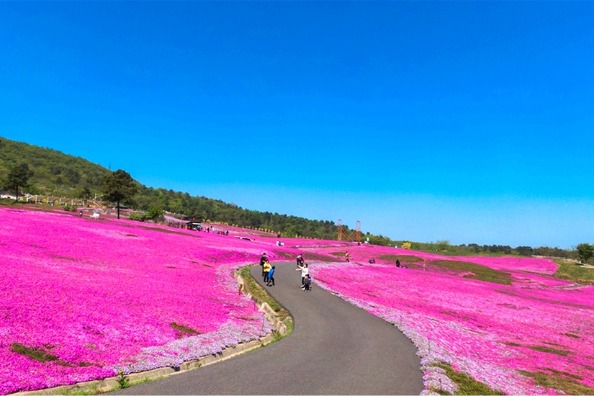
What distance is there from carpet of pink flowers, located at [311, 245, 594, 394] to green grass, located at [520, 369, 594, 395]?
21 cm

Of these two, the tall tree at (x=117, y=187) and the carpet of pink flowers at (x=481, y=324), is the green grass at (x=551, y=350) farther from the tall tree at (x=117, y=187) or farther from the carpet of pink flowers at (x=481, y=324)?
the tall tree at (x=117, y=187)

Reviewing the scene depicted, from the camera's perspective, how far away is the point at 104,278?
78.9ft

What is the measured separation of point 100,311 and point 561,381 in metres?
21.5

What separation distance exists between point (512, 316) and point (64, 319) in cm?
3616

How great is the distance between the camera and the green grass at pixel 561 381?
17.3 metres

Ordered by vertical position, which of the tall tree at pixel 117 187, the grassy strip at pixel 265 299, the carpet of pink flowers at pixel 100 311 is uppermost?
the tall tree at pixel 117 187

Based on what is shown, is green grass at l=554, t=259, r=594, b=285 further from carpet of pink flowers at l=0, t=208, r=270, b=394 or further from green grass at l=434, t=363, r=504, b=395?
green grass at l=434, t=363, r=504, b=395

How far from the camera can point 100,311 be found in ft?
55.8

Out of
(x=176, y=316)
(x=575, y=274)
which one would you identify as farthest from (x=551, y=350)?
(x=575, y=274)

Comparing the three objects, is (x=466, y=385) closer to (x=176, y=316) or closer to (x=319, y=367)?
(x=319, y=367)

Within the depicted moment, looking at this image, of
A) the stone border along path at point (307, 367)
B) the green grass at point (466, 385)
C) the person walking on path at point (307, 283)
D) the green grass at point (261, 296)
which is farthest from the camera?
the person walking on path at point (307, 283)

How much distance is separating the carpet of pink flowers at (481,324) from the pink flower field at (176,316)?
129 millimetres

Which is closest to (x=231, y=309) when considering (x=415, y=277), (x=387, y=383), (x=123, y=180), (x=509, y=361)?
(x=387, y=383)

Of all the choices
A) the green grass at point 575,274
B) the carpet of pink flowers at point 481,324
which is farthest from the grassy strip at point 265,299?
the green grass at point 575,274
